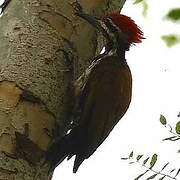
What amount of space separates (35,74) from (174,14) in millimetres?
581

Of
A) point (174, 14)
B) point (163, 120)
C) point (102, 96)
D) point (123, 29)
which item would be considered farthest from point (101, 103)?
point (174, 14)

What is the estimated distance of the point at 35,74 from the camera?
191 cm

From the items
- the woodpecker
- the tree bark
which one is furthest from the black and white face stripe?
the tree bark

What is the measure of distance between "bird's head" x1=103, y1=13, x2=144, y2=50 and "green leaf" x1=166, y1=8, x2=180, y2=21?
0.68 meters

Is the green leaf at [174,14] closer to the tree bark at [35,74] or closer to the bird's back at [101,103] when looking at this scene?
the tree bark at [35,74]

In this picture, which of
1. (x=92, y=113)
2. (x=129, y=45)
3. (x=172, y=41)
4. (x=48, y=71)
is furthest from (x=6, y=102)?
(x=129, y=45)

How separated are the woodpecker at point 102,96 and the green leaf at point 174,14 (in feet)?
1.51

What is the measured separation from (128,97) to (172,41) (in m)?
0.57

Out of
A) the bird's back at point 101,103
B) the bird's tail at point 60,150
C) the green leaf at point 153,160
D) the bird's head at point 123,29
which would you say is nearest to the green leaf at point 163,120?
the green leaf at point 153,160

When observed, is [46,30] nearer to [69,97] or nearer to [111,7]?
[69,97]

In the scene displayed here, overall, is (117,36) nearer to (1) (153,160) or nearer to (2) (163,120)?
(2) (163,120)

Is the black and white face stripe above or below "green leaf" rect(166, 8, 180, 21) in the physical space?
below

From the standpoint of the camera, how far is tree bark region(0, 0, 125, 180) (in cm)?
176

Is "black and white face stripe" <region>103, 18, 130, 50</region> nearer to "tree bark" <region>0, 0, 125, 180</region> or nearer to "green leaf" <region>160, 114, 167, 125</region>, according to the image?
"tree bark" <region>0, 0, 125, 180</region>
